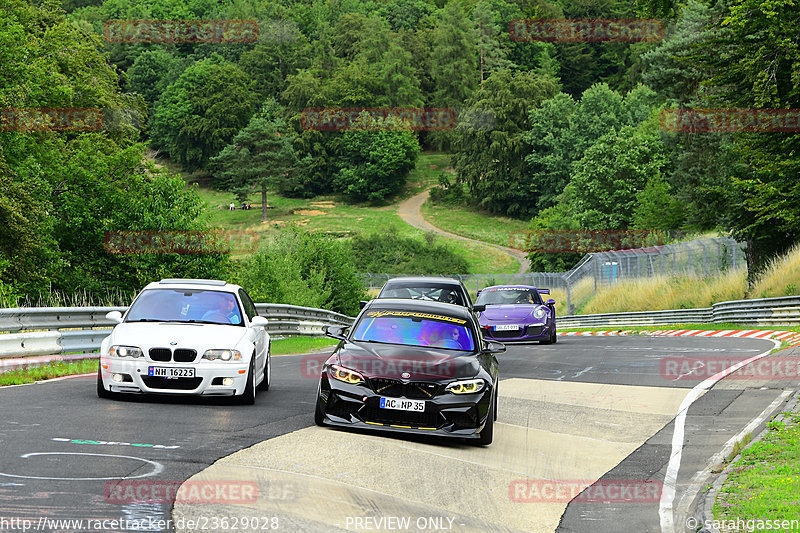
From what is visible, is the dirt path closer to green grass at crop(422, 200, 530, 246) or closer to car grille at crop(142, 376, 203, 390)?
green grass at crop(422, 200, 530, 246)

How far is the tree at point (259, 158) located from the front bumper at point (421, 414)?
403 ft

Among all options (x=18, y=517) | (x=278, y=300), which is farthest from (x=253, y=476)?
(x=278, y=300)

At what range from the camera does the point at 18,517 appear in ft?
20.3

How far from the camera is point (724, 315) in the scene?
36.0 m

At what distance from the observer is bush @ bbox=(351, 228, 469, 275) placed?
97.4m

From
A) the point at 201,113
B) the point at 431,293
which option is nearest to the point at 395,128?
the point at 201,113

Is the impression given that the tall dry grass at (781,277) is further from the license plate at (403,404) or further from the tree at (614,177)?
the tree at (614,177)

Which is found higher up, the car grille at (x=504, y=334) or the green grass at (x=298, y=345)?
the car grille at (x=504, y=334)

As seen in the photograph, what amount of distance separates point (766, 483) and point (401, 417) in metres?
3.68

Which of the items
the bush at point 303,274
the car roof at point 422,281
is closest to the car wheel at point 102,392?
the car roof at point 422,281

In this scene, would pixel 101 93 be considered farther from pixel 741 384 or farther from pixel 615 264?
pixel 741 384

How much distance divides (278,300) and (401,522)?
32368 millimetres

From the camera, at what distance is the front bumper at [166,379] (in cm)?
1178

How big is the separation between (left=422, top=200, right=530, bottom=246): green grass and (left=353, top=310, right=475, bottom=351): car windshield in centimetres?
10235
